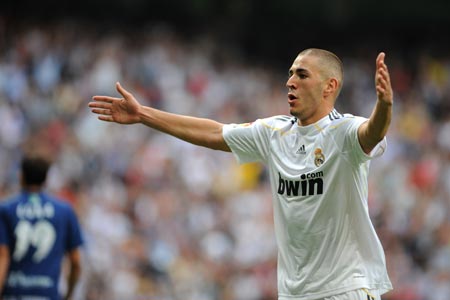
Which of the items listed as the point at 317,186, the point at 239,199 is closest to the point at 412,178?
the point at 239,199

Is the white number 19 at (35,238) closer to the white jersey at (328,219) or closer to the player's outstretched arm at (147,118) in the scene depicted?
the player's outstretched arm at (147,118)

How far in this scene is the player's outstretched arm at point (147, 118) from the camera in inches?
266

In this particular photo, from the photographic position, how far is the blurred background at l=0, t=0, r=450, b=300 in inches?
589

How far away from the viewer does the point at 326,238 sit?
250 inches

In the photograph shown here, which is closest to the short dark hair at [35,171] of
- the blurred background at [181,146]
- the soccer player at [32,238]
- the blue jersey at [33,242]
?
the soccer player at [32,238]

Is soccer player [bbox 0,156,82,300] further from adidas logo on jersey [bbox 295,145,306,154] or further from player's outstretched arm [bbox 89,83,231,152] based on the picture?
adidas logo on jersey [bbox 295,145,306,154]

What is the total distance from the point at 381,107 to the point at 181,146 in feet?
36.9

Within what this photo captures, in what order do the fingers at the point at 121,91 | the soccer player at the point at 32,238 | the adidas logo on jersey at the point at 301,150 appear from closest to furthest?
the adidas logo on jersey at the point at 301,150 → the fingers at the point at 121,91 → the soccer player at the point at 32,238

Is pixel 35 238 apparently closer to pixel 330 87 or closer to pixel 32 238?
pixel 32 238

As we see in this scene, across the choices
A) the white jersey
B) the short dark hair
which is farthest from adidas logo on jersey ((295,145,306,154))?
the short dark hair

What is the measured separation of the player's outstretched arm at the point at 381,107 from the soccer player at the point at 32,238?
362 centimetres

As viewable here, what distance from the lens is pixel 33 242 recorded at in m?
Answer: 8.46

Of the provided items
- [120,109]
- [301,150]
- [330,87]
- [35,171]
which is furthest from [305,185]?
[35,171]

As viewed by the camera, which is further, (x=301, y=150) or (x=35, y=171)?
(x=35, y=171)
